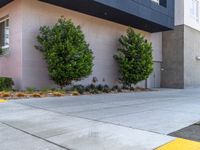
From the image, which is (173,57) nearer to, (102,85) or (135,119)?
(102,85)

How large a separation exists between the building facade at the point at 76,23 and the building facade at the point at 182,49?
6.74 ft

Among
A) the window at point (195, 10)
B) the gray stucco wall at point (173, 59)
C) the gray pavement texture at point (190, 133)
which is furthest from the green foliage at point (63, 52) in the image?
the window at point (195, 10)

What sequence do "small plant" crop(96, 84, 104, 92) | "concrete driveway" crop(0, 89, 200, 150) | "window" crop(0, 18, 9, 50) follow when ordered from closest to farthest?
"concrete driveway" crop(0, 89, 200, 150) < "window" crop(0, 18, 9, 50) < "small plant" crop(96, 84, 104, 92)

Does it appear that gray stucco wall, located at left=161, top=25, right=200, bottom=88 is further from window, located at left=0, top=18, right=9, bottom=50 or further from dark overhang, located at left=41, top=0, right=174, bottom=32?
window, located at left=0, top=18, right=9, bottom=50

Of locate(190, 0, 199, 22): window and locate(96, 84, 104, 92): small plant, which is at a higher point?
locate(190, 0, 199, 22): window

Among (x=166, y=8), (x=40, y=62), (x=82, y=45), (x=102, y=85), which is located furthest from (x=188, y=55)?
(x=40, y=62)

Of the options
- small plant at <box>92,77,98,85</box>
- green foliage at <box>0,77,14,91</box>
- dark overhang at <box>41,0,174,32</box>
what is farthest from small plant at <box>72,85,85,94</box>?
dark overhang at <box>41,0,174,32</box>

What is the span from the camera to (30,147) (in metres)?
4.89

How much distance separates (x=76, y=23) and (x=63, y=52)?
3.46m

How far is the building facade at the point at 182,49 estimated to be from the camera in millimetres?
22375

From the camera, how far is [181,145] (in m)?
5.04

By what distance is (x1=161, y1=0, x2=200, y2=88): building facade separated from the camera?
73.4ft

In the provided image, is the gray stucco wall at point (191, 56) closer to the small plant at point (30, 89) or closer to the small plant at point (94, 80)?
the small plant at point (94, 80)

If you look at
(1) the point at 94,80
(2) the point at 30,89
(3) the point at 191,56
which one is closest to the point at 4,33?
(2) the point at 30,89
